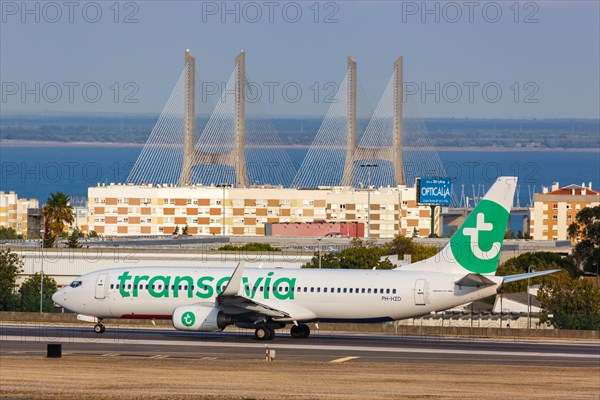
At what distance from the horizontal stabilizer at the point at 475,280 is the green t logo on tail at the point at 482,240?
93 centimetres

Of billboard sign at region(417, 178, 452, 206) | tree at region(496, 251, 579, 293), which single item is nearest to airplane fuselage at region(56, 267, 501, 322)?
tree at region(496, 251, 579, 293)

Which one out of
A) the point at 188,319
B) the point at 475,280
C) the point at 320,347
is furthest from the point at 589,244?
the point at 320,347

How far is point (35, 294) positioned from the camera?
281 ft

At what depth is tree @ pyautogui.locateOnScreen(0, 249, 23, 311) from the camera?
79312 millimetres

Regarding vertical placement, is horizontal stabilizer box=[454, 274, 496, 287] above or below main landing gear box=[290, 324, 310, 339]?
above

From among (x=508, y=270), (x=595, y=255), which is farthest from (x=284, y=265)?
(x=595, y=255)

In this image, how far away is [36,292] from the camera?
286 feet

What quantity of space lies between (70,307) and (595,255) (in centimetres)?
8310

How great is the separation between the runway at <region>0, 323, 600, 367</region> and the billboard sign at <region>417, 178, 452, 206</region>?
110m

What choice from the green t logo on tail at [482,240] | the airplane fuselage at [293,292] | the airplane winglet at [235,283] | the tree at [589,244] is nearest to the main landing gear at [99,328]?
the airplane fuselage at [293,292]

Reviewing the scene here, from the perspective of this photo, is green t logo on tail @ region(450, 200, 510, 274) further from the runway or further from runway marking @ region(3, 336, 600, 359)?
runway marking @ region(3, 336, 600, 359)

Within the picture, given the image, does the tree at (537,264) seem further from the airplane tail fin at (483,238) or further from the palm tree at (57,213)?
the airplane tail fin at (483,238)

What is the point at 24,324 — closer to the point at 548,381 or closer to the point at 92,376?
the point at 92,376

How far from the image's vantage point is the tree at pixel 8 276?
7931 cm
